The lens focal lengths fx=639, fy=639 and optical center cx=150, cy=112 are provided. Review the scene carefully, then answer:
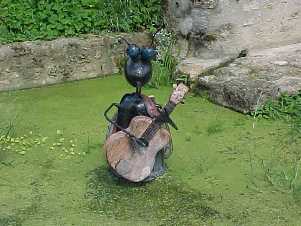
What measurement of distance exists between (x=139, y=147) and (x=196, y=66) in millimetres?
1888

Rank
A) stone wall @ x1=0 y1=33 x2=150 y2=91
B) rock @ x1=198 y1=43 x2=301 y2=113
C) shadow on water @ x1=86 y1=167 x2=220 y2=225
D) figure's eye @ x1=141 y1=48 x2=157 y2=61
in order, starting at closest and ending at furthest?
shadow on water @ x1=86 y1=167 x2=220 y2=225
figure's eye @ x1=141 y1=48 x2=157 y2=61
rock @ x1=198 y1=43 x2=301 y2=113
stone wall @ x1=0 y1=33 x2=150 y2=91

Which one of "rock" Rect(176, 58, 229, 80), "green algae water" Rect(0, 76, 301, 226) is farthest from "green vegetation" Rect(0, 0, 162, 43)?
"green algae water" Rect(0, 76, 301, 226)

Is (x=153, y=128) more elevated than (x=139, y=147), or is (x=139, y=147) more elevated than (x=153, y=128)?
(x=153, y=128)

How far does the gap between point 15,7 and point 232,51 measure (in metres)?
1.94

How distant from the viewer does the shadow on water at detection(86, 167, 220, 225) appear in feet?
10.9

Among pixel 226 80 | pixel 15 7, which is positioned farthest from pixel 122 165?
pixel 15 7

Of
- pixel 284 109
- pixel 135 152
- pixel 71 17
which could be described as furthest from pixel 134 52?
pixel 71 17

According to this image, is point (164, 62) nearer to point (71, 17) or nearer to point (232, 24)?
point (232, 24)

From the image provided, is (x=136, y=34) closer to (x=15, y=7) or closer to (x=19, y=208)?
(x=15, y=7)

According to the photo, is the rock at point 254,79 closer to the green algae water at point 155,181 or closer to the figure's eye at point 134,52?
the green algae water at point 155,181

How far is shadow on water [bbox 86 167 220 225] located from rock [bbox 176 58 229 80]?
1.71 m

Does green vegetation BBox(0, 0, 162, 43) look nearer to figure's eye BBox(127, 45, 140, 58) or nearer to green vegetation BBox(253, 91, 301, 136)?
green vegetation BBox(253, 91, 301, 136)

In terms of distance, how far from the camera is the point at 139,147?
3.61 meters

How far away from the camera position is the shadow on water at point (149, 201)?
10.9ft
